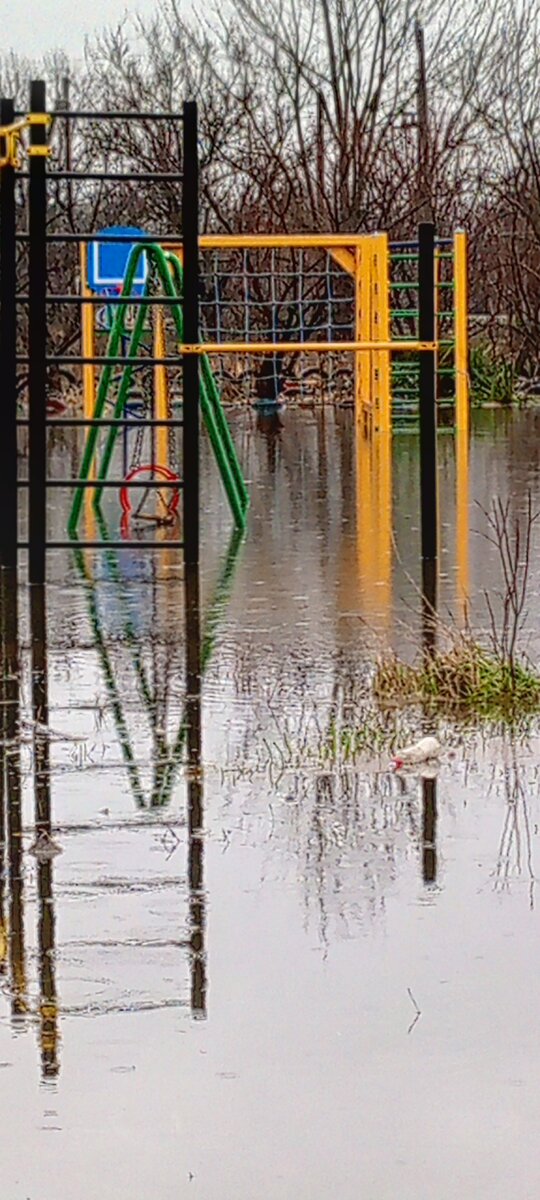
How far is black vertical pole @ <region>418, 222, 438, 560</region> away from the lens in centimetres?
1000

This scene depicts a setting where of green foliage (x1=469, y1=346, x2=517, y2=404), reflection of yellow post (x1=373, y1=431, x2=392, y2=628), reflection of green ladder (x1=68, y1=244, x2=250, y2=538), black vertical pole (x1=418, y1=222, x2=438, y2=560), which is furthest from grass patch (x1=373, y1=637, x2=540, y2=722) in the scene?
green foliage (x1=469, y1=346, x2=517, y2=404)

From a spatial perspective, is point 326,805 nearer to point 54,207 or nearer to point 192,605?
point 192,605

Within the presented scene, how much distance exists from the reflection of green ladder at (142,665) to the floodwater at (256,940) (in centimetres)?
2

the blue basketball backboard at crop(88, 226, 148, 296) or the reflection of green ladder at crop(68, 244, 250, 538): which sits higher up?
the blue basketball backboard at crop(88, 226, 148, 296)

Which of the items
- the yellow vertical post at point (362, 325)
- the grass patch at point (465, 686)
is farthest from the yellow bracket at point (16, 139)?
the yellow vertical post at point (362, 325)

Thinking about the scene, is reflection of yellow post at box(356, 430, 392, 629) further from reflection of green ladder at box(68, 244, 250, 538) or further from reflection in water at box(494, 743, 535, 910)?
reflection in water at box(494, 743, 535, 910)

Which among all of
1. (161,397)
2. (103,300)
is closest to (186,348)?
(103,300)

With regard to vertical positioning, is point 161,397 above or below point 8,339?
below

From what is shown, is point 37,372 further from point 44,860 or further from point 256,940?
point 256,940

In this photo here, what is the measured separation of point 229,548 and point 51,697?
4.56 m

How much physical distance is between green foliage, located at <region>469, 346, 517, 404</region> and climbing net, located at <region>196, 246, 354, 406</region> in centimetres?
180

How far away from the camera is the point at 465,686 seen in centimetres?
674

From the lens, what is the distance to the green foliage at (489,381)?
2705cm

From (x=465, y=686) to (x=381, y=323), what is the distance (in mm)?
15164
